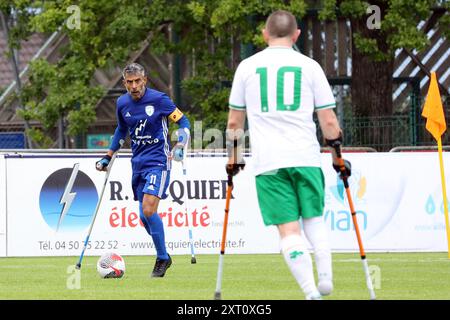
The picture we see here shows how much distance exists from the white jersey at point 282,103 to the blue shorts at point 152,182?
449 centimetres

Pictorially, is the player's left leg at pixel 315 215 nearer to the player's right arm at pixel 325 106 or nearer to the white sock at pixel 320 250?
the white sock at pixel 320 250

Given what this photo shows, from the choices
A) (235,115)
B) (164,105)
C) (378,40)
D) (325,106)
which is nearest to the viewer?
(325,106)

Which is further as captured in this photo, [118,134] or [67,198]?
[67,198]

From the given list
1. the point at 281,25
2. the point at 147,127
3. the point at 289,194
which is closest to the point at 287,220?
the point at 289,194

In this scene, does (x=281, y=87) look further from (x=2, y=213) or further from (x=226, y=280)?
(x=2, y=213)

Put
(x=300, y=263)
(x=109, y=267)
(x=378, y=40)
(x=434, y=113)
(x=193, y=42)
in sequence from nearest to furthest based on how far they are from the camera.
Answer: (x=300, y=263), (x=109, y=267), (x=434, y=113), (x=378, y=40), (x=193, y=42)

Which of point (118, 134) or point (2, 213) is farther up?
point (118, 134)

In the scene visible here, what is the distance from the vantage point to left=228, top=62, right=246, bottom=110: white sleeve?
9.26 m

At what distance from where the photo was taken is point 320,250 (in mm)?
9211

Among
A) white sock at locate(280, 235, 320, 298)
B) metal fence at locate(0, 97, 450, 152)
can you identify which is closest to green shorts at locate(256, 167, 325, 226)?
white sock at locate(280, 235, 320, 298)

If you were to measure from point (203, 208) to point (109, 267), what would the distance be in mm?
5306

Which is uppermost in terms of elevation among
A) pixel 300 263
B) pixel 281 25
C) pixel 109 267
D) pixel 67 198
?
pixel 281 25

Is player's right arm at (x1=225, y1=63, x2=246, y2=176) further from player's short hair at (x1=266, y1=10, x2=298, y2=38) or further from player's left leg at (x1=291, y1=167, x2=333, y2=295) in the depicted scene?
player's left leg at (x1=291, y1=167, x2=333, y2=295)
